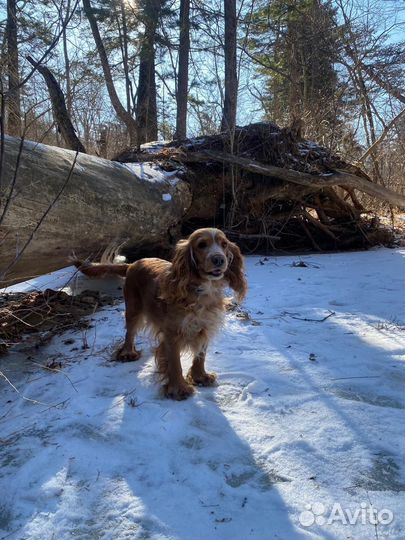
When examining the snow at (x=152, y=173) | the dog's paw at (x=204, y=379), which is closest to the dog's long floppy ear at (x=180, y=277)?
the dog's paw at (x=204, y=379)

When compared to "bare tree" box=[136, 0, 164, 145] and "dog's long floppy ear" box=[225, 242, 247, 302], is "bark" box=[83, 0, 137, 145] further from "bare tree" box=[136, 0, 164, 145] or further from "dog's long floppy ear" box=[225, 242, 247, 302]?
"dog's long floppy ear" box=[225, 242, 247, 302]

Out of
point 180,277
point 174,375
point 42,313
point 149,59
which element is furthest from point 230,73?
point 174,375

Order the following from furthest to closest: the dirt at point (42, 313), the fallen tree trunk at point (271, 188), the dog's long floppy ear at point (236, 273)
A: 1. the fallen tree trunk at point (271, 188)
2. the dirt at point (42, 313)
3. the dog's long floppy ear at point (236, 273)

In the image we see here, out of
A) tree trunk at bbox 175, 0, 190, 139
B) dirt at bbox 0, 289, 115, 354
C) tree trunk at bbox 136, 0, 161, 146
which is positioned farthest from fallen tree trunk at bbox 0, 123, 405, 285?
tree trunk at bbox 136, 0, 161, 146

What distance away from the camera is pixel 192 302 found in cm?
315

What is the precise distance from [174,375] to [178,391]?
0.12 metres

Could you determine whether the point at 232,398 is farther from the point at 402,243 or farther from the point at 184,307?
the point at 402,243

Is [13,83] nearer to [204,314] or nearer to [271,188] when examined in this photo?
[204,314]

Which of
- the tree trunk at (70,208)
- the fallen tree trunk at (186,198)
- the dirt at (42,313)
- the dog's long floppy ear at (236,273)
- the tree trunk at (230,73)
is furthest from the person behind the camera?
the tree trunk at (230,73)

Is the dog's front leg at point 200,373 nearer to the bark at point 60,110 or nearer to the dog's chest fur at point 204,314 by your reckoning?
the dog's chest fur at point 204,314

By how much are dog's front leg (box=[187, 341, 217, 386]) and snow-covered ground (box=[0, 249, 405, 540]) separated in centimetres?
8

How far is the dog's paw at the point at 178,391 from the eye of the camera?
2979 millimetres

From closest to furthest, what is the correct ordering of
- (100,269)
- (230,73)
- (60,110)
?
(100,269)
(60,110)
(230,73)

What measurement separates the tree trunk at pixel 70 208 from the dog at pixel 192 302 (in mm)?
1159
